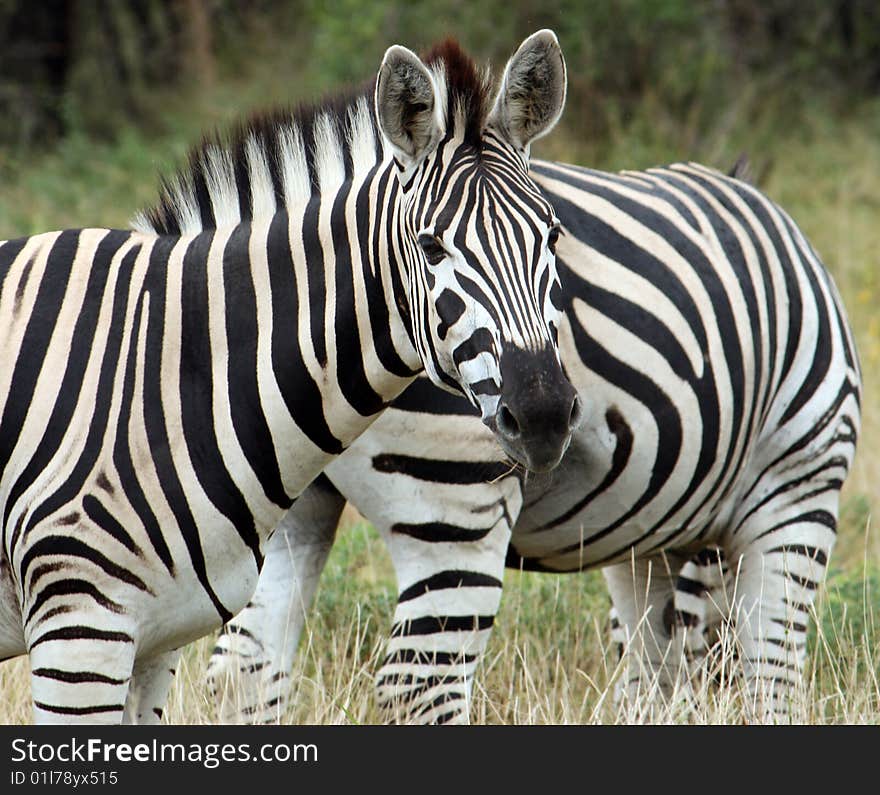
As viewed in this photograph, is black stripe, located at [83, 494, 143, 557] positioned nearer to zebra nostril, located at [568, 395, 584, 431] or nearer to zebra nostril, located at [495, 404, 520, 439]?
zebra nostril, located at [495, 404, 520, 439]

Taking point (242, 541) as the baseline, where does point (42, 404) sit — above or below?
above

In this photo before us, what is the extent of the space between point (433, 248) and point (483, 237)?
122 millimetres

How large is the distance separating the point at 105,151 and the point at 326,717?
10.1 m

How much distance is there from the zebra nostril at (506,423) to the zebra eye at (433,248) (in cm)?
→ 39

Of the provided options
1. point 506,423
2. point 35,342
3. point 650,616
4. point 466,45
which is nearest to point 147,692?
point 35,342

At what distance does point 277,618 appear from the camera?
4406mm

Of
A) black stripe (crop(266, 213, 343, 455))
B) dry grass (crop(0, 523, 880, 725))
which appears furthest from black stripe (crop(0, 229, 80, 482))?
dry grass (crop(0, 523, 880, 725))

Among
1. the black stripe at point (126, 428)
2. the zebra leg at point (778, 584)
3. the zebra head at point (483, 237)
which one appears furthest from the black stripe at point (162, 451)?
the zebra leg at point (778, 584)

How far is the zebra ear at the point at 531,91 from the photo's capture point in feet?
10.1

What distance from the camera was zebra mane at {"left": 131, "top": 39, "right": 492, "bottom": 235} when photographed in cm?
342
